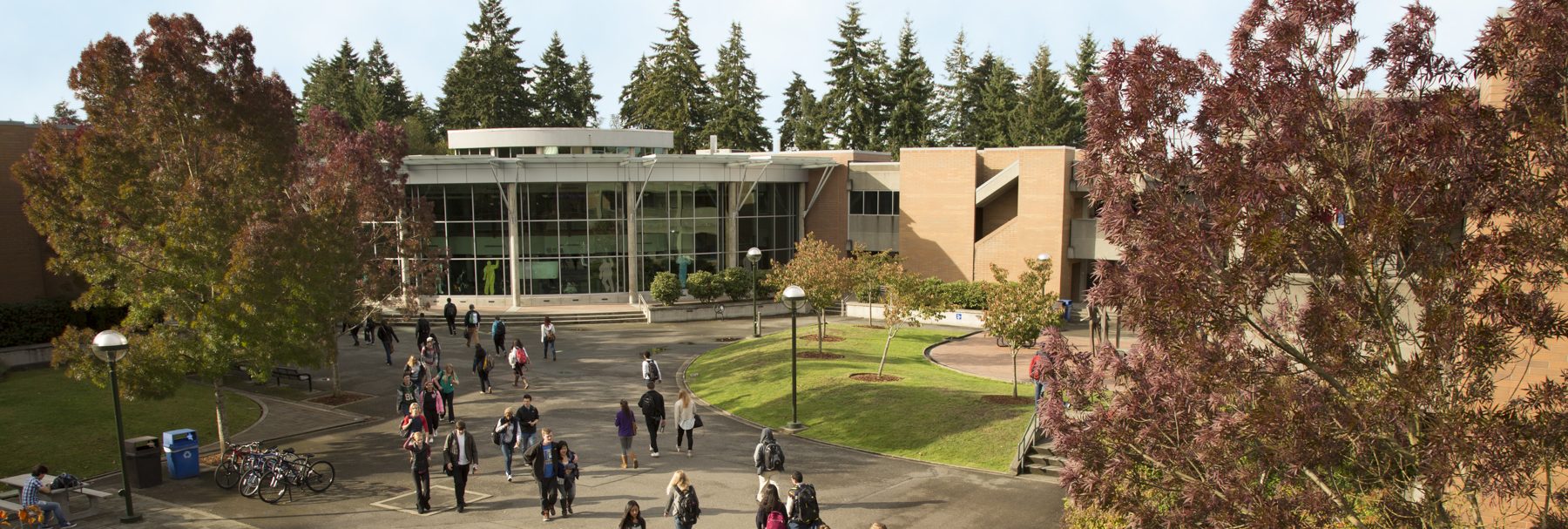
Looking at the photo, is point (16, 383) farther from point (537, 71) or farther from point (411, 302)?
point (537, 71)

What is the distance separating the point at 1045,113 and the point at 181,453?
65.8m

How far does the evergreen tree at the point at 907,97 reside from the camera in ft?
249

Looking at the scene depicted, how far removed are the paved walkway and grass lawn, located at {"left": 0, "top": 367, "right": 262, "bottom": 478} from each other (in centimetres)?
247

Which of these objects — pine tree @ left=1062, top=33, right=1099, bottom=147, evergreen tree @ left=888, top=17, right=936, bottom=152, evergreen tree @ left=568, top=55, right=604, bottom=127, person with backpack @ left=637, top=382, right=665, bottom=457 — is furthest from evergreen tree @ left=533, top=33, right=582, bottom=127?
person with backpack @ left=637, top=382, right=665, bottom=457

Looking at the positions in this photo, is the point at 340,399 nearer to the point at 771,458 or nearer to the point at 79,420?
A: the point at 79,420

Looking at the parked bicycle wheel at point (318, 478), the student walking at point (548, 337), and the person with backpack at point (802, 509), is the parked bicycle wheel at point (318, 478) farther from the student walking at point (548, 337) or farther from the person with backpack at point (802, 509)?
the student walking at point (548, 337)

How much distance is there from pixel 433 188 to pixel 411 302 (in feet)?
51.5

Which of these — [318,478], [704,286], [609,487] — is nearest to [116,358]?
[318,478]

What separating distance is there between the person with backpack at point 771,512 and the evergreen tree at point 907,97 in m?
64.7

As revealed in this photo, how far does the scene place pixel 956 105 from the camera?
87.8m

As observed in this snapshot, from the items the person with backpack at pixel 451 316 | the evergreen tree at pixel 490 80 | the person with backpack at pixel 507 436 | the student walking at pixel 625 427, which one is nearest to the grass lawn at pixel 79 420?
the person with backpack at pixel 507 436

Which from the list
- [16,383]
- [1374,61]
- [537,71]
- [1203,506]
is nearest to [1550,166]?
[1374,61]

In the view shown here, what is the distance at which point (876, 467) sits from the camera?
18438mm

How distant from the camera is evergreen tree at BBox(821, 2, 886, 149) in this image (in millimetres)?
75812
